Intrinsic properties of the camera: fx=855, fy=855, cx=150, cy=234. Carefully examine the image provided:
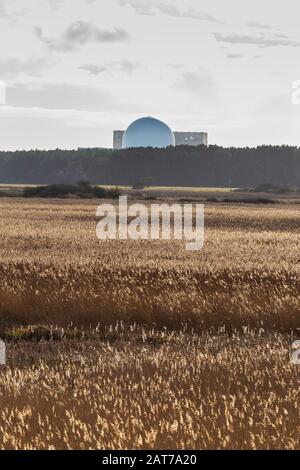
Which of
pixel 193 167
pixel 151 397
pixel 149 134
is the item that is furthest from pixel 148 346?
pixel 193 167

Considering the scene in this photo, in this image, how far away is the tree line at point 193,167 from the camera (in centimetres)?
15875

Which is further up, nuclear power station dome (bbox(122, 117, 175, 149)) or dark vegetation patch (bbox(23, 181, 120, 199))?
nuclear power station dome (bbox(122, 117, 175, 149))

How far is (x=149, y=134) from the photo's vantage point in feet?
494

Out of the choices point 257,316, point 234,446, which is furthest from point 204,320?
point 234,446

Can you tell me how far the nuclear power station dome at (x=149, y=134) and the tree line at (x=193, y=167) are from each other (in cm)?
185

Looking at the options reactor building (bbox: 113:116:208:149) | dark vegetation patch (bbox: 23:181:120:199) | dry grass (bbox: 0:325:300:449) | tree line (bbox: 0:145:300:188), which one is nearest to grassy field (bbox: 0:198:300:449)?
dry grass (bbox: 0:325:300:449)

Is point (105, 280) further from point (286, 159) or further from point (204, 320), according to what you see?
point (286, 159)

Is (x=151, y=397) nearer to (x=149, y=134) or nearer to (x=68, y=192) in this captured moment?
(x=68, y=192)

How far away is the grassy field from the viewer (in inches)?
298

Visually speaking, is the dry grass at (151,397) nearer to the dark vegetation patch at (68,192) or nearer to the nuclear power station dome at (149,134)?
the dark vegetation patch at (68,192)

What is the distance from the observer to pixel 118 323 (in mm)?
15680

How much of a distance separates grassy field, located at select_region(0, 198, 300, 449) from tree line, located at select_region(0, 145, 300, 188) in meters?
130

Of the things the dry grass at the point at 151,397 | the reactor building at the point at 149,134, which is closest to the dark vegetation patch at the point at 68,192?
the reactor building at the point at 149,134

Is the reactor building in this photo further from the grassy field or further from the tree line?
the grassy field
